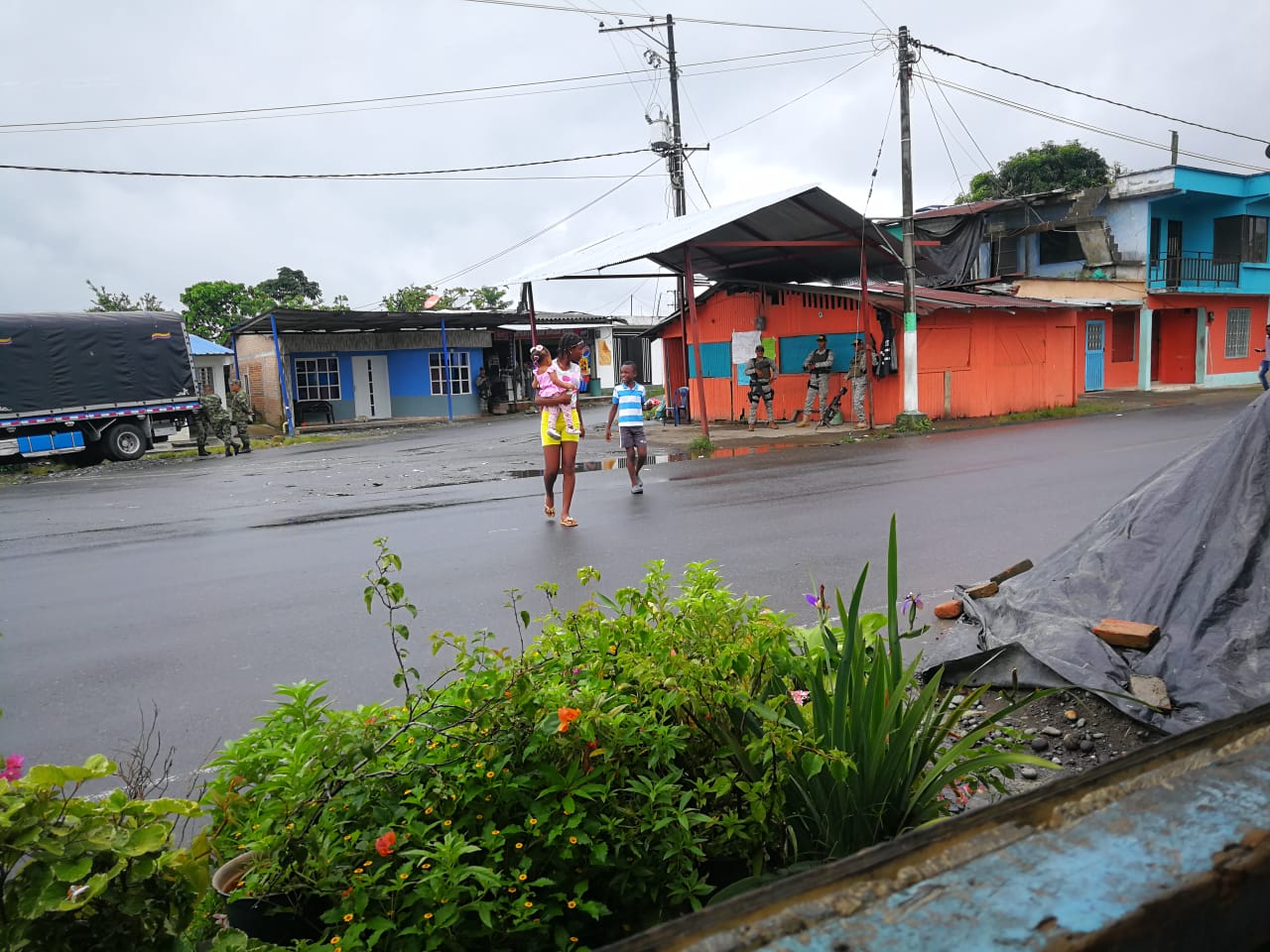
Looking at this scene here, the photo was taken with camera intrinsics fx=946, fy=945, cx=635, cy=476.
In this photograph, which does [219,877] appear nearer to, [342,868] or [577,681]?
[342,868]

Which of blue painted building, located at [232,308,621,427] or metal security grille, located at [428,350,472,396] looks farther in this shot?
metal security grille, located at [428,350,472,396]

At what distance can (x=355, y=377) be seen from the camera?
31.8 m

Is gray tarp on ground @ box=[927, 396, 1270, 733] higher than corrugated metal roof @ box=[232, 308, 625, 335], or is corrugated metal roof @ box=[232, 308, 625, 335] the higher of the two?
corrugated metal roof @ box=[232, 308, 625, 335]

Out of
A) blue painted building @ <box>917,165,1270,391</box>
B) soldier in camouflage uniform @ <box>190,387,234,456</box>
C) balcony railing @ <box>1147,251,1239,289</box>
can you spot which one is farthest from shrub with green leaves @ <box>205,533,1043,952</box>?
balcony railing @ <box>1147,251,1239,289</box>

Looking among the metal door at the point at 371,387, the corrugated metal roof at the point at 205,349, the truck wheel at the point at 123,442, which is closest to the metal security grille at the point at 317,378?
the metal door at the point at 371,387

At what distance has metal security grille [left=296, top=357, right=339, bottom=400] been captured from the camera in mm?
30766

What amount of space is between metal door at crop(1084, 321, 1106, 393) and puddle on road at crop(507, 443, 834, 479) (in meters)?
16.9

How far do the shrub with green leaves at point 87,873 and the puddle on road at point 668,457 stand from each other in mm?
12877

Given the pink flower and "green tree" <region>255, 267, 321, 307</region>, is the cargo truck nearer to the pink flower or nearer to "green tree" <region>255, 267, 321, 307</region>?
the pink flower

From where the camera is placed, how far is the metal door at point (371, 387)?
31.8 m

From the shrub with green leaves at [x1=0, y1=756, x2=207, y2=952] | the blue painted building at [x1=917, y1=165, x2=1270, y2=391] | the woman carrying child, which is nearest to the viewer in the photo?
the shrub with green leaves at [x1=0, y1=756, x2=207, y2=952]

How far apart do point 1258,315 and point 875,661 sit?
128ft

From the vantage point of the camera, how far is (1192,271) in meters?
31.2

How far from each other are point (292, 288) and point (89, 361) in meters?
40.0
